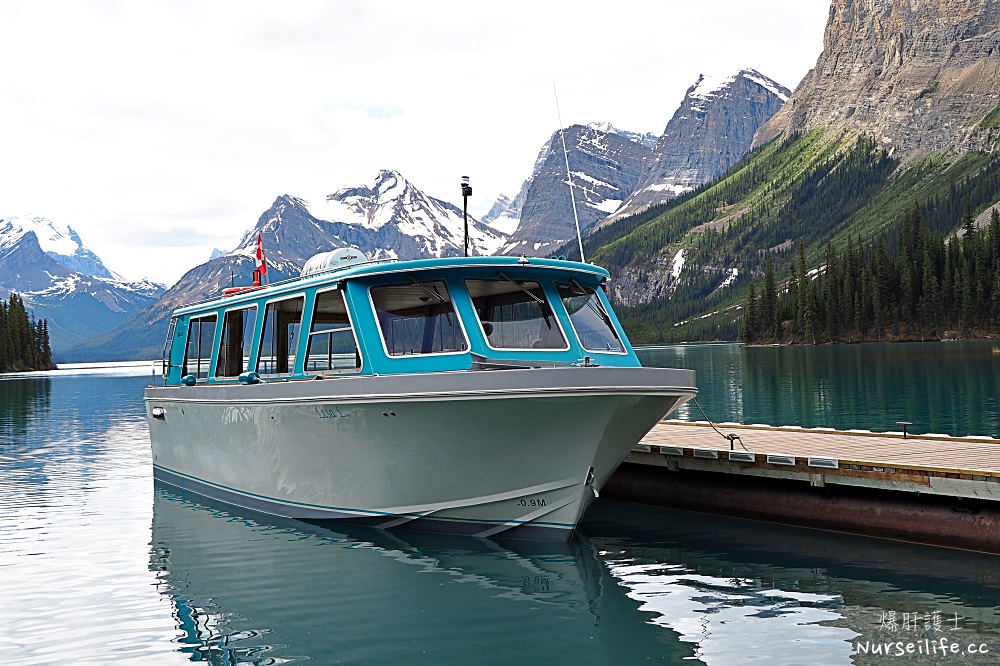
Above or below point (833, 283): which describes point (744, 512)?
below

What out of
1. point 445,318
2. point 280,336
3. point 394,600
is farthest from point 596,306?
point 394,600

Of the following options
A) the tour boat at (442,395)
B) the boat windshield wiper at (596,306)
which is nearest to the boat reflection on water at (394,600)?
the tour boat at (442,395)

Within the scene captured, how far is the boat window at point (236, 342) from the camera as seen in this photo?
710 inches

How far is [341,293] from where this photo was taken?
15195 millimetres

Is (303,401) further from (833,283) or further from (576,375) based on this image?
(833,283)

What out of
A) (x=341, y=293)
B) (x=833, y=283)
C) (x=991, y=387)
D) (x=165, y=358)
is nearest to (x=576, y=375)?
(x=341, y=293)

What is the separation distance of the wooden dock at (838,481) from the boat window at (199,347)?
963 cm

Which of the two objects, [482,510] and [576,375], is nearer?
[576,375]

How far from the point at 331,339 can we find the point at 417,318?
182 cm

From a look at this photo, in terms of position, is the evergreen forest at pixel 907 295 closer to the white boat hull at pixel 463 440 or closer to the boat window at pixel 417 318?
the white boat hull at pixel 463 440

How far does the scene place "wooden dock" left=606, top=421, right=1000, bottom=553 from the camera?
42.9 feet

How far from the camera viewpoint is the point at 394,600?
477 inches

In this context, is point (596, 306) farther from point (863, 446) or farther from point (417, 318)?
point (863, 446)

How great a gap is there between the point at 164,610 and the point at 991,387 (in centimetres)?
4183
